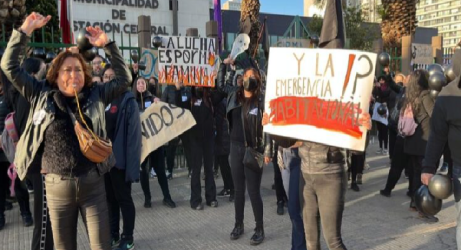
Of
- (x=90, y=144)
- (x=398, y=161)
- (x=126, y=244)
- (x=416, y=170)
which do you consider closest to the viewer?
(x=90, y=144)

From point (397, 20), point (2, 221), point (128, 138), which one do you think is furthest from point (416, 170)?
point (397, 20)

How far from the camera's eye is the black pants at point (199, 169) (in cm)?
579

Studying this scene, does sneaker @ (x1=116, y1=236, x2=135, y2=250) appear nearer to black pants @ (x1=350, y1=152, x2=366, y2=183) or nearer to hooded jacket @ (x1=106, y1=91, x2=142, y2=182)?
hooded jacket @ (x1=106, y1=91, x2=142, y2=182)

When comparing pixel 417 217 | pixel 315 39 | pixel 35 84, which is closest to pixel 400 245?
pixel 417 217

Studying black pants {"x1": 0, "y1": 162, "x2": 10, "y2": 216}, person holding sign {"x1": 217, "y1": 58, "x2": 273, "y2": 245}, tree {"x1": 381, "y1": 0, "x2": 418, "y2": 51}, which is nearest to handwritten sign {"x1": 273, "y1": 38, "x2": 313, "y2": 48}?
person holding sign {"x1": 217, "y1": 58, "x2": 273, "y2": 245}

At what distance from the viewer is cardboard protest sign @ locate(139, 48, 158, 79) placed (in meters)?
7.20

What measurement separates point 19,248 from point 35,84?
7.63 ft

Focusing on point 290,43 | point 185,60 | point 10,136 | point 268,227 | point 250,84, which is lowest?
point 268,227

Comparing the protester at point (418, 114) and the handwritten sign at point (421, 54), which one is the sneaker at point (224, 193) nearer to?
the protester at point (418, 114)

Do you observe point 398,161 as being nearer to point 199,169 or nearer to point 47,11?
point 199,169

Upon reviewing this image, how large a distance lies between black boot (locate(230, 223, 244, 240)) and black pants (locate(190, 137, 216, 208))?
48.7 inches

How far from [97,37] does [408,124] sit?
4.35m

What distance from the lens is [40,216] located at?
3.65m

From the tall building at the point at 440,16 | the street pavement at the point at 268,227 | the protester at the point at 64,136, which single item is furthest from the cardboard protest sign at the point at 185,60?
the tall building at the point at 440,16
